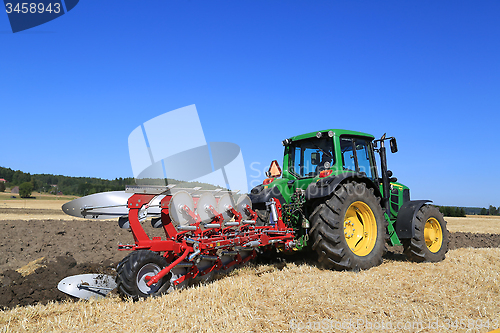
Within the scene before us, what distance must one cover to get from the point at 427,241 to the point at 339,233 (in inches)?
105

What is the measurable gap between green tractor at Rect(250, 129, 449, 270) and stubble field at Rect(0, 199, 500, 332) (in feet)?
1.39

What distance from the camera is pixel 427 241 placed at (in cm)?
673

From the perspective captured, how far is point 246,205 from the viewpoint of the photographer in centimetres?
546

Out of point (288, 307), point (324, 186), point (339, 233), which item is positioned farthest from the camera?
point (324, 186)

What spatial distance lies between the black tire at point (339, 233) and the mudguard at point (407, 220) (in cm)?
83

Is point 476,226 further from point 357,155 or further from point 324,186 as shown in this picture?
point 324,186

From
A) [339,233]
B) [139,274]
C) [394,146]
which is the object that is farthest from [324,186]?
[139,274]

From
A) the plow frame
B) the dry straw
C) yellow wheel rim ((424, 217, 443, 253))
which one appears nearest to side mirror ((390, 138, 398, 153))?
yellow wheel rim ((424, 217, 443, 253))

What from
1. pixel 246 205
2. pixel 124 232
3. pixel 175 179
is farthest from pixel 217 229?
pixel 124 232

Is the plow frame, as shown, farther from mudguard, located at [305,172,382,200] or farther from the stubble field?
mudguard, located at [305,172,382,200]

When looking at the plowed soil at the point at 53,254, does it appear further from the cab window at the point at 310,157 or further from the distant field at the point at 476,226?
the distant field at the point at 476,226

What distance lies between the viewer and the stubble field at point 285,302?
300 cm

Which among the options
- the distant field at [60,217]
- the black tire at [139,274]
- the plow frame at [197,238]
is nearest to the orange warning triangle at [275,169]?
the plow frame at [197,238]

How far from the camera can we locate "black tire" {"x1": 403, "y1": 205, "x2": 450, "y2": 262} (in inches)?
245
